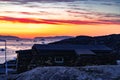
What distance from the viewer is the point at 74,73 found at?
847cm

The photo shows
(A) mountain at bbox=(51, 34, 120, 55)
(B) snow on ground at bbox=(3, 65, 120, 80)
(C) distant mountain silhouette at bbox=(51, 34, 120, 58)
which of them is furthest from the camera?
(A) mountain at bbox=(51, 34, 120, 55)

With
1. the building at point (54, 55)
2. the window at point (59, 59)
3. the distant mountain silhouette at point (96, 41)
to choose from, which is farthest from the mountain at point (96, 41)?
the window at point (59, 59)

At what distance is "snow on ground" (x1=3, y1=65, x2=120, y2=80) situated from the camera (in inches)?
330

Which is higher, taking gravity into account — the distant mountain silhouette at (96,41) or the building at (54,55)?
the building at (54,55)

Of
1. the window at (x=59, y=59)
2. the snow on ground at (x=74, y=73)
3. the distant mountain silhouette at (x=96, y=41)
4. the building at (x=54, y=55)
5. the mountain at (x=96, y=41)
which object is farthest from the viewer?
the mountain at (x=96, y=41)

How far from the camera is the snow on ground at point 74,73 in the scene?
330 inches

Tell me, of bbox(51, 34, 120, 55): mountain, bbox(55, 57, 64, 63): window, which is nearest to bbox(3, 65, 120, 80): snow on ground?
bbox(55, 57, 64, 63): window

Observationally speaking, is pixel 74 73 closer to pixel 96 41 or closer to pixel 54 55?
pixel 54 55

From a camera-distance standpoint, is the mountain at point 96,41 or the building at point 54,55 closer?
the building at point 54,55

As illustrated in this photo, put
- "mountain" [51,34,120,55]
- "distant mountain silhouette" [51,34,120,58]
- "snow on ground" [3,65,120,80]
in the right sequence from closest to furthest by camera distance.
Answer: "snow on ground" [3,65,120,80] < "distant mountain silhouette" [51,34,120,58] < "mountain" [51,34,120,55]

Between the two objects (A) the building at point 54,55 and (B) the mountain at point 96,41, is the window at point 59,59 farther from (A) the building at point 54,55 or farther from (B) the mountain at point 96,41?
(B) the mountain at point 96,41

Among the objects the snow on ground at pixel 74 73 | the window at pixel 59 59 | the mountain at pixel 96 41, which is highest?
the snow on ground at pixel 74 73

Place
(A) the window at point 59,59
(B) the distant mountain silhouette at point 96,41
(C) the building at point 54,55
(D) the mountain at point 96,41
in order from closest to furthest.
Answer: (C) the building at point 54,55 → (A) the window at point 59,59 → (B) the distant mountain silhouette at point 96,41 → (D) the mountain at point 96,41

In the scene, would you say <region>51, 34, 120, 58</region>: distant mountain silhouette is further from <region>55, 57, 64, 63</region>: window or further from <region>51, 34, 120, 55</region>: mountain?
<region>55, 57, 64, 63</region>: window
